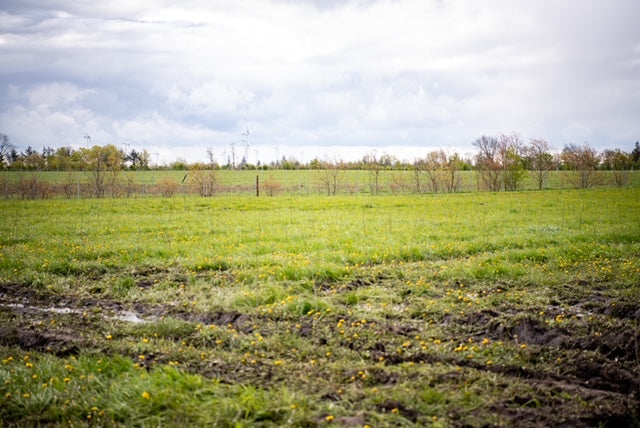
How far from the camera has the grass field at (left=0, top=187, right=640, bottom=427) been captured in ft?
15.8

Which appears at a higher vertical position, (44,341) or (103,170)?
(103,170)

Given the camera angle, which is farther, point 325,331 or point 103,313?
point 103,313

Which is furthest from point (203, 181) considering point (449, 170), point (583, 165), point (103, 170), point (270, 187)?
point (583, 165)

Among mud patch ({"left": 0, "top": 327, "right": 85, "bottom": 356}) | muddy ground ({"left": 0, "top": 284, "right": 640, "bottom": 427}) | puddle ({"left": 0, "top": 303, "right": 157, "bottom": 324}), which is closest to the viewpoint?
muddy ground ({"left": 0, "top": 284, "right": 640, "bottom": 427})

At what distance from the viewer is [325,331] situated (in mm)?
6852

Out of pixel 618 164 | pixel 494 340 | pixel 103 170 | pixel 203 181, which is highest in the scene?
pixel 618 164

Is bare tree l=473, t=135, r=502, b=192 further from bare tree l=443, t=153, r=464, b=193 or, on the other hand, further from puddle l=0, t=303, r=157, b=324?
puddle l=0, t=303, r=157, b=324

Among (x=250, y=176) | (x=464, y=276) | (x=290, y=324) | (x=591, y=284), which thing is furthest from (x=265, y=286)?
(x=250, y=176)

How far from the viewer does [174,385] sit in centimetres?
523

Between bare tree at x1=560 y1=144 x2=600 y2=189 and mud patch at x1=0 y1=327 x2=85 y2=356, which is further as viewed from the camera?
bare tree at x1=560 y1=144 x2=600 y2=189

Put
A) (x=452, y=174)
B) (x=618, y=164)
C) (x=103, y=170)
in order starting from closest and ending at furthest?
(x=103, y=170) → (x=452, y=174) → (x=618, y=164)

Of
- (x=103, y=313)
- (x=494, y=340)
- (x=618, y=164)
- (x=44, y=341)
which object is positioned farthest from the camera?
(x=618, y=164)

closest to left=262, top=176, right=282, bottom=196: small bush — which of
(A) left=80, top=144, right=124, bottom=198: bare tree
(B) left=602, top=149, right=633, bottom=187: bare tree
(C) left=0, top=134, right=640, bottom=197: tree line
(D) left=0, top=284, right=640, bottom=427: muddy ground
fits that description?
(C) left=0, top=134, right=640, bottom=197: tree line

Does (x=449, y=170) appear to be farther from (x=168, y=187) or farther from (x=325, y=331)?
(x=325, y=331)
